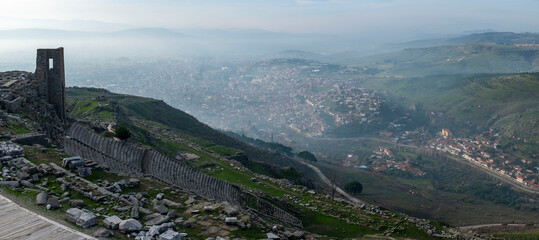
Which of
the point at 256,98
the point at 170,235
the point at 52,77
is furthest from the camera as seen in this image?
the point at 256,98

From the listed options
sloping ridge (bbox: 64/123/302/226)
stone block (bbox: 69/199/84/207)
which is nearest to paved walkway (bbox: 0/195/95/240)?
stone block (bbox: 69/199/84/207)

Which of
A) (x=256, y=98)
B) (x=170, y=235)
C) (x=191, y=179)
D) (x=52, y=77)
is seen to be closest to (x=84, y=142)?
(x=191, y=179)

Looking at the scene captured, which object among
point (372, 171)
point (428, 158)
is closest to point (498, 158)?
point (428, 158)

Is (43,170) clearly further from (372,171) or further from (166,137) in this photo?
(372,171)

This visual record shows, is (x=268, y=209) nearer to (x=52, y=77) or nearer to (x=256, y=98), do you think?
(x=52, y=77)

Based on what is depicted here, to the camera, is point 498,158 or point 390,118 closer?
point 498,158

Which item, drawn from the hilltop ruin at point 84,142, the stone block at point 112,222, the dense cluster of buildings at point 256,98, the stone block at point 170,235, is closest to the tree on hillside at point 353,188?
the hilltop ruin at point 84,142
